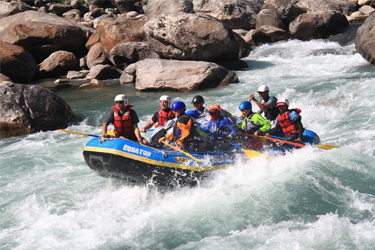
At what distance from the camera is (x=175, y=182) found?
22.2 ft

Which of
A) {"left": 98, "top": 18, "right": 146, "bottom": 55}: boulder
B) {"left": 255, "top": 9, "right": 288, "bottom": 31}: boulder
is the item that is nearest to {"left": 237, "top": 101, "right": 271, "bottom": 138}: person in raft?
{"left": 98, "top": 18, "right": 146, "bottom": 55}: boulder

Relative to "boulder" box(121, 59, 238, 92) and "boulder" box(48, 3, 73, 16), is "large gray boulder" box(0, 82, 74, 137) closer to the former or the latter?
"boulder" box(121, 59, 238, 92)

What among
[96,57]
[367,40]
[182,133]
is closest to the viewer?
[182,133]

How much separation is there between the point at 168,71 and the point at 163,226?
8.41 metres

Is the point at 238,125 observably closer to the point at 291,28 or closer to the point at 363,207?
the point at 363,207

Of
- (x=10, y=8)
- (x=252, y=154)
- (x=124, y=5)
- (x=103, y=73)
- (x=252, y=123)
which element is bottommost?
(x=103, y=73)

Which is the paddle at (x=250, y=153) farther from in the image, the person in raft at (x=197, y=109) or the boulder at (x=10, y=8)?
the boulder at (x=10, y=8)

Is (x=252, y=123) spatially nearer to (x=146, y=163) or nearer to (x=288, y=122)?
(x=288, y=122)

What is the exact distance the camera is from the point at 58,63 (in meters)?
17.9

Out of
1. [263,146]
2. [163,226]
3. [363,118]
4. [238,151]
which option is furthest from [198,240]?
[363,118]

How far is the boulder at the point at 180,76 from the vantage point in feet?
44.4

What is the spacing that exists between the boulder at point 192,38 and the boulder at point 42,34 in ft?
14.4

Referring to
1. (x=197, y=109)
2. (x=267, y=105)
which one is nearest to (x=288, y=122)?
(x=267, y=105)

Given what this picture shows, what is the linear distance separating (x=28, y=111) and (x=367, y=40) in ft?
34.1
